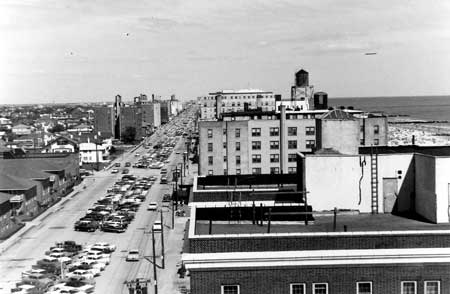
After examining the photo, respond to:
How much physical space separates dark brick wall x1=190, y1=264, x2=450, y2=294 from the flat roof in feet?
7.50

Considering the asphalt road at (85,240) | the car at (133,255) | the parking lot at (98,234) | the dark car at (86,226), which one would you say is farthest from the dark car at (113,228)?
the car at (133,255)

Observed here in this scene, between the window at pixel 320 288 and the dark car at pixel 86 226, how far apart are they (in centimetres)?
6200

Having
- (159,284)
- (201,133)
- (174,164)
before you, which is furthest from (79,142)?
(159,284)

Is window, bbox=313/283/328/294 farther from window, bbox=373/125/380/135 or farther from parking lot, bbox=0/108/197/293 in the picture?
window, bbox=373/125/380/135

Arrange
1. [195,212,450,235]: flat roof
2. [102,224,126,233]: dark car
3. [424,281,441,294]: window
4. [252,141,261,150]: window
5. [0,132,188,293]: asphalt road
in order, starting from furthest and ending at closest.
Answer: [252,141,261,150]: window, [102,224,126,233]: dark car, [0,132,188,293]: asphalt road, [195,212,450,235]: flat roof, [424,281,441,294]: window

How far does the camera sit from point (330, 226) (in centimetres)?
2516

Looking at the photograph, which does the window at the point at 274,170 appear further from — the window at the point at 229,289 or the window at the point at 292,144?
the window at the point at 229,289

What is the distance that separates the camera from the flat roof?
78.5 ft

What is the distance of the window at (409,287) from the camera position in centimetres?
2144

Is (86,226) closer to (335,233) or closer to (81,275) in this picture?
(81,275)

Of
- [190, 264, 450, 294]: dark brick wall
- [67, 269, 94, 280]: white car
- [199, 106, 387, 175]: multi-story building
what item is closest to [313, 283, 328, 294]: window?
[190, 264, 450, 294]: dark brick wall

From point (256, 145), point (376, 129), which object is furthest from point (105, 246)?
point (376, 129)

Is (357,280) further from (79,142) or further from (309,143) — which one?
(79,142)

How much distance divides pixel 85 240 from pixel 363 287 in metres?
57.7
